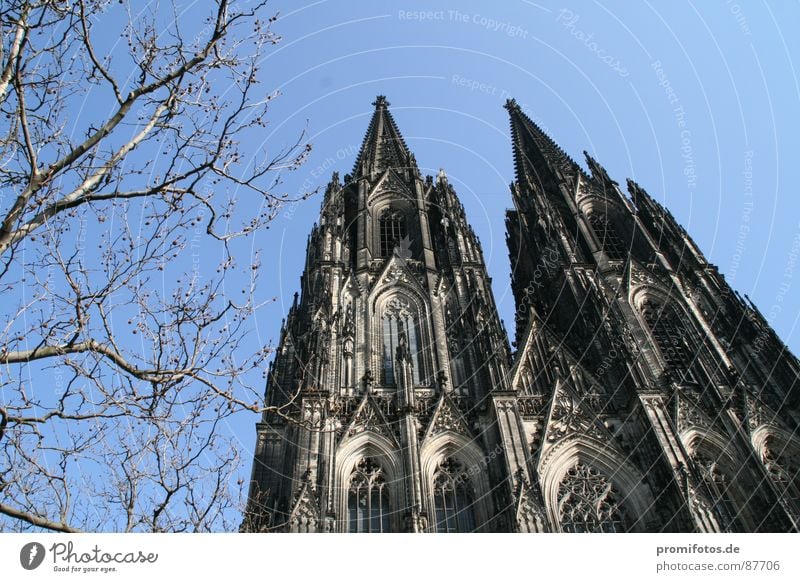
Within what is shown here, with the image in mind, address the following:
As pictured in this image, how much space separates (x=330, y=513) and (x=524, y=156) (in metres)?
34.2

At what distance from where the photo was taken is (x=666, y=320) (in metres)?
28.2

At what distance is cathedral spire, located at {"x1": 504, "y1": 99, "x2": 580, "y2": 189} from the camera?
41.6 meters

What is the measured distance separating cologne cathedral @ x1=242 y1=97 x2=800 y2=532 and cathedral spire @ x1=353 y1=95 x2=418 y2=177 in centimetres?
579

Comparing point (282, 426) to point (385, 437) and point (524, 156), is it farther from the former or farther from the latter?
point (524, 156)

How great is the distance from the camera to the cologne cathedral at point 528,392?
19.9 m

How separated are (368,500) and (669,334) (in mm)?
14541

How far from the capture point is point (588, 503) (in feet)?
67.3

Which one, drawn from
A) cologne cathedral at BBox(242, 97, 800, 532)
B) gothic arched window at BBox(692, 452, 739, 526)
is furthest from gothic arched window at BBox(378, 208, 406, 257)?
gothic arched window at BBox(692, 452, 739, 526)

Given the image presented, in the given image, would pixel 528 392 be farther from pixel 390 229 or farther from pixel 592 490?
pixel 390 229

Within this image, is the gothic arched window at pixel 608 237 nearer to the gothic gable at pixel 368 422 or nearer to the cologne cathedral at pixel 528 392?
the cologne cathedral at pixel 528 392
